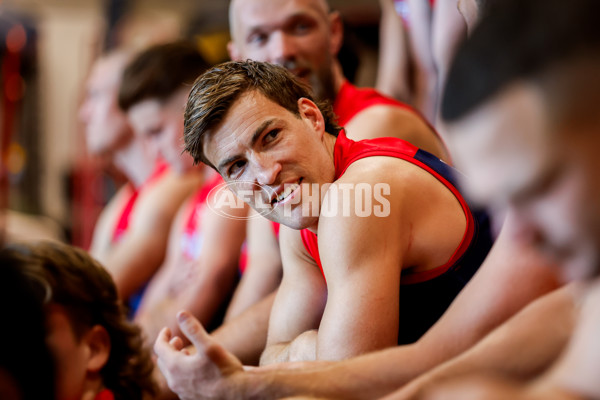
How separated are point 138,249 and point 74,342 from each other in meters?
1.52

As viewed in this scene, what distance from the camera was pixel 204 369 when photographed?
3.23 feet

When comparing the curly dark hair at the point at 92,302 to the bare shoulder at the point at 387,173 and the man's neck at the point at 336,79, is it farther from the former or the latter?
the man's neck at the point at 336,79

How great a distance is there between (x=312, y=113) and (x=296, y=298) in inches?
14.2

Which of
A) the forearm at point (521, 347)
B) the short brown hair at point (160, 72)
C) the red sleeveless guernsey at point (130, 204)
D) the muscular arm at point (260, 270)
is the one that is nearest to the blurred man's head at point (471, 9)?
the forearm at point (521, 347)

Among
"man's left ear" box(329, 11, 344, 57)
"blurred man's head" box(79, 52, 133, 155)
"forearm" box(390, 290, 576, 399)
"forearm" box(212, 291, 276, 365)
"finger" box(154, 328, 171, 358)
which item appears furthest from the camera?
"blurred man's head" box(79, 52, 133, 155)

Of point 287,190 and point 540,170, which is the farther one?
point 287,190

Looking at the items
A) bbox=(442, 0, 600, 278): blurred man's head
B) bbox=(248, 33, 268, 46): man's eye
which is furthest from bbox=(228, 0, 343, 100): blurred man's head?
bbox=(442, 0, 600, 278): blurred man's head

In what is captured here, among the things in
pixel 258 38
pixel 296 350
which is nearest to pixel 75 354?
pixel 296 350

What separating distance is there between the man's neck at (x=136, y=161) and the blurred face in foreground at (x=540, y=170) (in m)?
2.52

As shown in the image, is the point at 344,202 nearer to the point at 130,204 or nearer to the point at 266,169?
the point at 266,169

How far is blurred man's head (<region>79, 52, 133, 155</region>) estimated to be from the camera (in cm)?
303

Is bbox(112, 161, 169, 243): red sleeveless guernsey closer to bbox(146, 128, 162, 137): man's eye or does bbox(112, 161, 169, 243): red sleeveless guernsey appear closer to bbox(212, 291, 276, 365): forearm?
bbox(146, 128, 162, 137): man's eye

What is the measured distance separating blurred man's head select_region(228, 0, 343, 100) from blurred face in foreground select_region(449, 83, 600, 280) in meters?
1.21

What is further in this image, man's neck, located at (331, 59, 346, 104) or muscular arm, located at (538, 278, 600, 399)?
man's neck, located at (331, 59, 346, 104)
